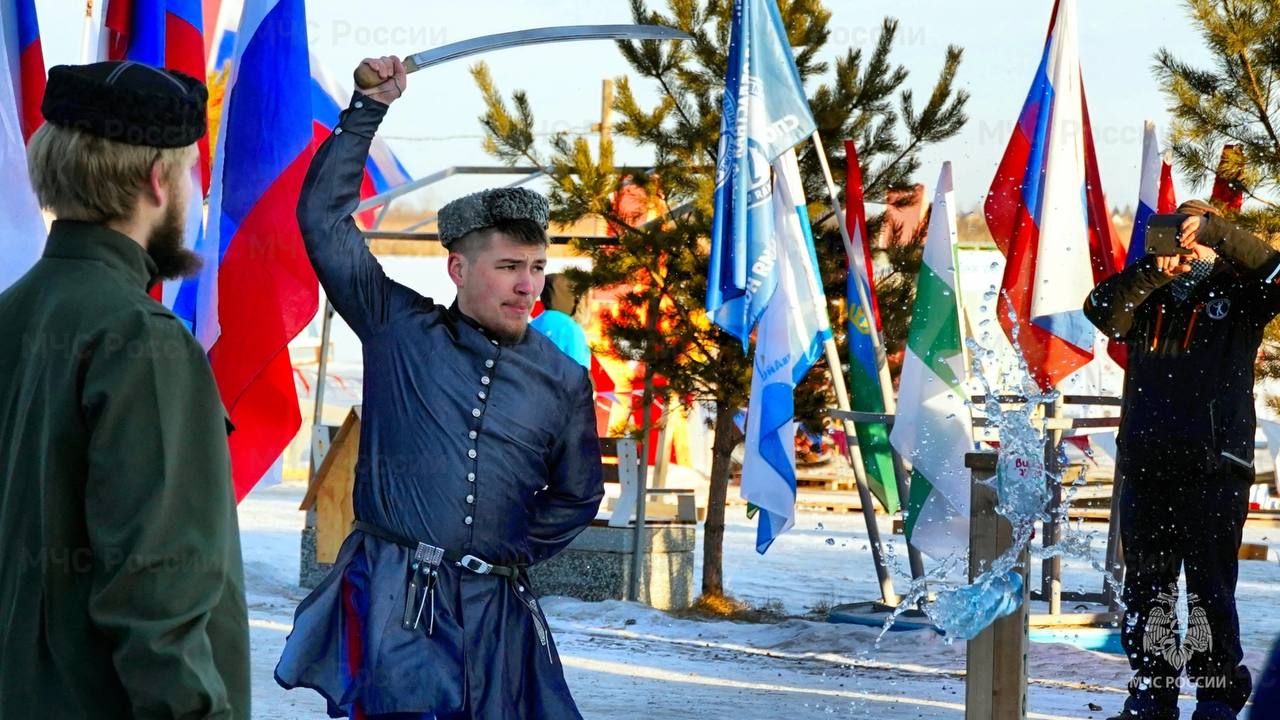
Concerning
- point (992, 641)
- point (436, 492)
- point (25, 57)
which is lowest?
point (992, 641)

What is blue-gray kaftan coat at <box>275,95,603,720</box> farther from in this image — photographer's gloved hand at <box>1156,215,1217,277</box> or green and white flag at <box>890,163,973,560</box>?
green and white flag at <box>890,163,973,560</box>

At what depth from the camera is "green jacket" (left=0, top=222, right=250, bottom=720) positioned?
2.00 meters

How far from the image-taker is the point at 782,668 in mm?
7945

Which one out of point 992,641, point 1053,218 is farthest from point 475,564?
point 1053,218

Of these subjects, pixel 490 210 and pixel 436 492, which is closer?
pixel 436 492

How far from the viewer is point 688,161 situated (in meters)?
10.3

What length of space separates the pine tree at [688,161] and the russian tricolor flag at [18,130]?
4.10 meters

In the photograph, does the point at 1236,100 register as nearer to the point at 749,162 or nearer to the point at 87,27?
the point at 749,162

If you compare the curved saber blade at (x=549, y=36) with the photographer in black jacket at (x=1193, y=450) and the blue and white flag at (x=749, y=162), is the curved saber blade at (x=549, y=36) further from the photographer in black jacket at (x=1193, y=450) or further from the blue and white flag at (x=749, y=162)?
the blue and white flag at (x=749, y=162)

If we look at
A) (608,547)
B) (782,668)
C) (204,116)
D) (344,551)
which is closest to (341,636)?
(344,551)

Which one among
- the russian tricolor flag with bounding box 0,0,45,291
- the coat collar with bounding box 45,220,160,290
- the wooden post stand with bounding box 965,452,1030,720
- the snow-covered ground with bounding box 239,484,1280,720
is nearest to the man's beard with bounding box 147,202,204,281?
the coat collar with bounding box 45,220,160,290

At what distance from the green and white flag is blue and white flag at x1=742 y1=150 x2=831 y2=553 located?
57 cm

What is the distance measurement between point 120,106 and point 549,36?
2.64 meters

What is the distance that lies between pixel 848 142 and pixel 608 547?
2.99 m
